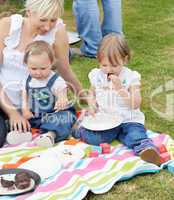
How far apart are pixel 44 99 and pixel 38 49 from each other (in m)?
0.34

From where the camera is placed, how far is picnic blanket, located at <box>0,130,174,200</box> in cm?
305

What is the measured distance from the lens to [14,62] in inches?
157

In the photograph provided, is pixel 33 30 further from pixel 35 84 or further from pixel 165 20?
pixel 165 20

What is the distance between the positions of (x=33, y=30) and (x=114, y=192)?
136 centimetres

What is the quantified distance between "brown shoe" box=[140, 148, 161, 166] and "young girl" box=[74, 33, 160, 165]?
0.19 metres

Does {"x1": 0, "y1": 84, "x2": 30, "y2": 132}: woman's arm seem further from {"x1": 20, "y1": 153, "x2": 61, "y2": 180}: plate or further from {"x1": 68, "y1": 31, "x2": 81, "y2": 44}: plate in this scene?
{"x1": 68, "y1": 31, "x2": 81, "y2": 44}: plate

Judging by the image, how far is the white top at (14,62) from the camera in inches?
157

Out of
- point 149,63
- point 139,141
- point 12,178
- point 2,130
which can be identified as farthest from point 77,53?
point 12,178

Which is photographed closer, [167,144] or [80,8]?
[167,144]

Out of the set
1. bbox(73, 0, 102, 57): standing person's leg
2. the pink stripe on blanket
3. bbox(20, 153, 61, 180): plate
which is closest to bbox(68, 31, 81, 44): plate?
bbox(73, 0, 102, 57): standing person's leg

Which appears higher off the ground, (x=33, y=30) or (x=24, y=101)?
(x=33, y=30)

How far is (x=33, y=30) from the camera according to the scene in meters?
3.97

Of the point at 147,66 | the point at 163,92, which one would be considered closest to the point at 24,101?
the point at 163,92

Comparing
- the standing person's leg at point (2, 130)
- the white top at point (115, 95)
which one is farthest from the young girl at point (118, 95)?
the standing person's leg at point (2, 130)
